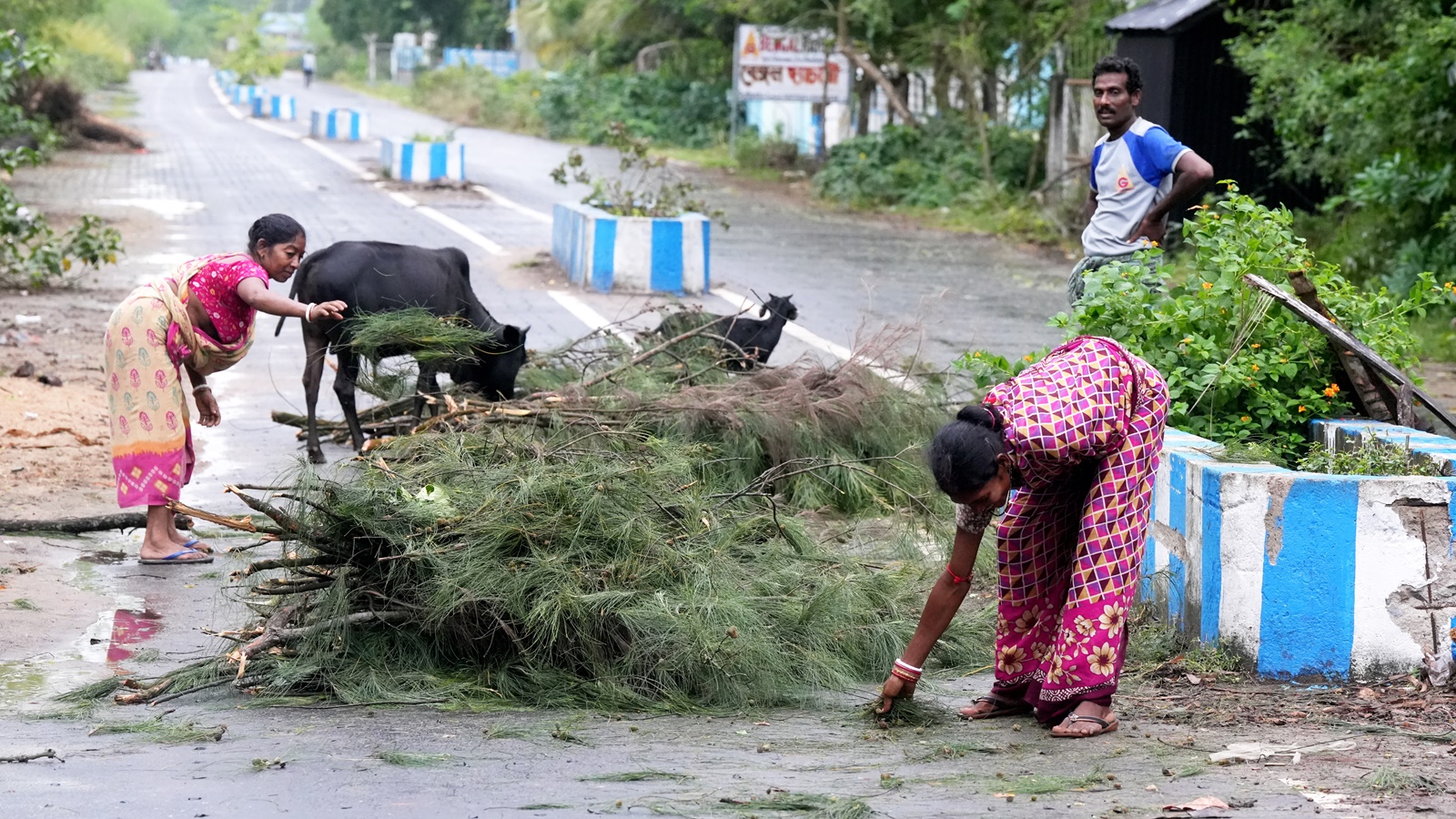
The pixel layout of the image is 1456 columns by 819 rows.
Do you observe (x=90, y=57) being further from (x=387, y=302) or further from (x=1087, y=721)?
(x=1087, y=721)

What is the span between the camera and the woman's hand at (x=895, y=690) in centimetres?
443

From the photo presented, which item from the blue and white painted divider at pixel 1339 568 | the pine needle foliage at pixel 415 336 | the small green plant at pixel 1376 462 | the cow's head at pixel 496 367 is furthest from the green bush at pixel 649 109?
the blue and white painted divider at pixel 1339 568

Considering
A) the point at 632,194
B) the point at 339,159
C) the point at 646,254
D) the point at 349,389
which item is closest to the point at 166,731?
the point at 349,389

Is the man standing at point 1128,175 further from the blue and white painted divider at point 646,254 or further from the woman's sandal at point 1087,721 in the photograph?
the blue and white painted divider at point 646,254

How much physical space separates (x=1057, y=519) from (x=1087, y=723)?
0.59 metres

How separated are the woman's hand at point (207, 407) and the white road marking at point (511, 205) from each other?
13195 mm

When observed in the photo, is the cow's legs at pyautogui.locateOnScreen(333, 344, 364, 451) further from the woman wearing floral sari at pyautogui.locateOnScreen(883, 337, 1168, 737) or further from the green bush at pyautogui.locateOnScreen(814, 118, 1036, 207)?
the green bush at pyautogui.locateOnScreen(814, 118, 1036, 207)

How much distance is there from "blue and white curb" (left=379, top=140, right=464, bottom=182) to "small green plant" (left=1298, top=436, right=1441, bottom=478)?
2098 cm

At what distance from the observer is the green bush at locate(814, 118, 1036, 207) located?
22828 mm

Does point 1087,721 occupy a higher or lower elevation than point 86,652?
higher

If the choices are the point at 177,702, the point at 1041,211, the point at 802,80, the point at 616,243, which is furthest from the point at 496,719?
the point at 802,80

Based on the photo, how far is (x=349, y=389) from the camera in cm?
817

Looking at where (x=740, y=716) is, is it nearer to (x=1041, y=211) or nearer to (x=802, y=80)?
(x=1041, y=211)

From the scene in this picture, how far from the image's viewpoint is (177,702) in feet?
15.8
